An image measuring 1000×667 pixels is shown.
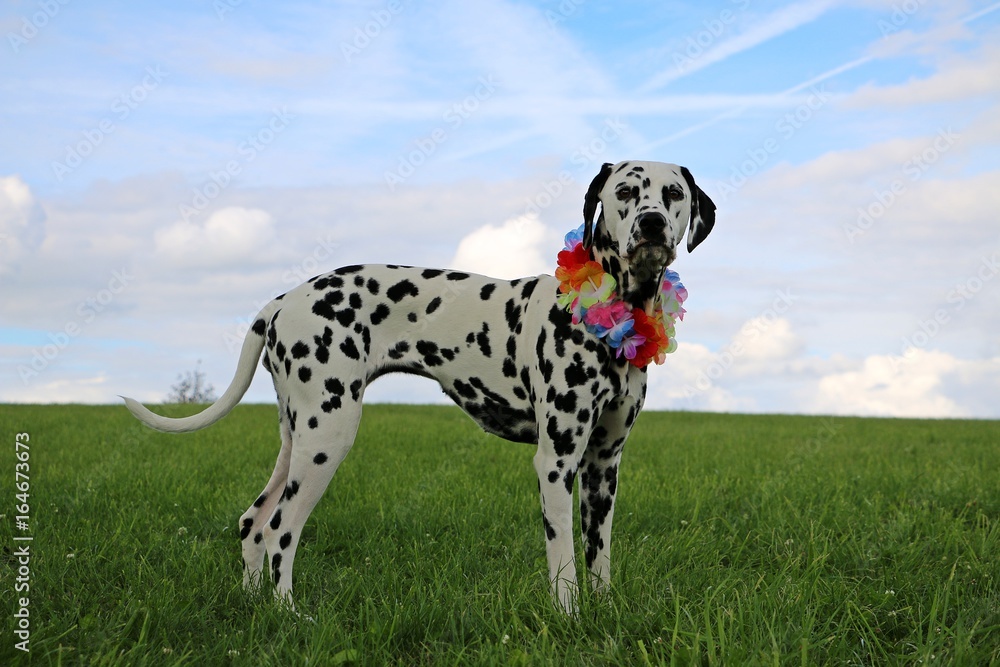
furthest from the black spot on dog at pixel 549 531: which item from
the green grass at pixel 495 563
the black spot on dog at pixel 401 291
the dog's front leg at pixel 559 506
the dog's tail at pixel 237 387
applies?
the dog's tail at pixel 237 387

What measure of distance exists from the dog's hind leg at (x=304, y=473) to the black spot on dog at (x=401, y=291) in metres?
0.69

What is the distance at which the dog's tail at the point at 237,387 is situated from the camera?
5051 millimetres

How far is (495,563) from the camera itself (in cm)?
529

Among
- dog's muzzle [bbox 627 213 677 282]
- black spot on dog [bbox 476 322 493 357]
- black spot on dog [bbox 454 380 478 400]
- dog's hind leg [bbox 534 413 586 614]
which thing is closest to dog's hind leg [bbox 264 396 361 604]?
black spot on dog [bbox 454 380 478 400]

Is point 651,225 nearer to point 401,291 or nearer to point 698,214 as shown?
point 698,214

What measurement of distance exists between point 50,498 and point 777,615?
6.74 m

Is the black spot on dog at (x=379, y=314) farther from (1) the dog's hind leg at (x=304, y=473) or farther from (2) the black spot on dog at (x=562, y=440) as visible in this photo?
(2) the black spot on dog at (x=562, y=440)

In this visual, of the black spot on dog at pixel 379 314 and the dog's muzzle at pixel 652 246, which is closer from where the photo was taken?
the dog's muzzle at pixel 652 246

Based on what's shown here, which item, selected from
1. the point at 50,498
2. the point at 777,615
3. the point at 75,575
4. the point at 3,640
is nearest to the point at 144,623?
the point at 3,640

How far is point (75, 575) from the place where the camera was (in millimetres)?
5121

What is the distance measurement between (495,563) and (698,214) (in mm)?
2686

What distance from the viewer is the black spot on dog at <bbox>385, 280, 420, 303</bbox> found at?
4.85 metres

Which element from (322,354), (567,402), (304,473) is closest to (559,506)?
(567,402)

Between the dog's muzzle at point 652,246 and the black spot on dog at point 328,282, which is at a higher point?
the dog's muzzle at point 652,246
